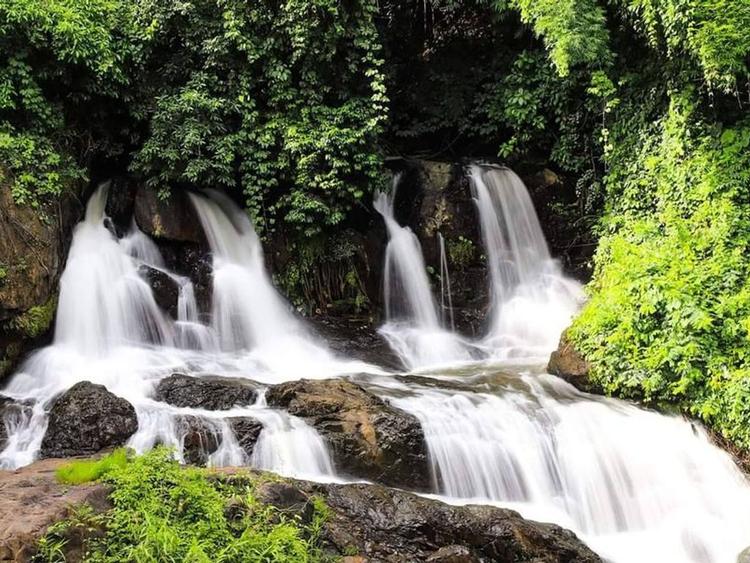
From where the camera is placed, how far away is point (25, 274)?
7.54 meters

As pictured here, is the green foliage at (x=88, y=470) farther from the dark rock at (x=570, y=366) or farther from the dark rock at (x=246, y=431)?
the dark rock at (x=570, y=366)

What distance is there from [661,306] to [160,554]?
6.35 metres

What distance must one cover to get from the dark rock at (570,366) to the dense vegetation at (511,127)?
0.14 metres

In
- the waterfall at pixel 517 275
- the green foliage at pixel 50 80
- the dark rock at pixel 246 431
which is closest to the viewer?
the dark rock at pixel 246 431

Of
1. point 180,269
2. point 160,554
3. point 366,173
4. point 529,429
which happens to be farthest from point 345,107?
point 160,554

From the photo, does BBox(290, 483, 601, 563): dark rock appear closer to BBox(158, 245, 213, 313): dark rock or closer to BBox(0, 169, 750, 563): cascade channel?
BBox(0, 169, 750, 563): cascade channel

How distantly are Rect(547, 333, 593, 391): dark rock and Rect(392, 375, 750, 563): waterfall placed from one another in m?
0.88

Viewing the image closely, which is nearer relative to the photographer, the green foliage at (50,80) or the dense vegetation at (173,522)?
the dense vegetation at (173,522)

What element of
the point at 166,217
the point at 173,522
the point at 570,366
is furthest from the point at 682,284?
the point at 166,217

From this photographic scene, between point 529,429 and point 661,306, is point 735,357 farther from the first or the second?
point 529,429

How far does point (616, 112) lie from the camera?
10695 millimetres

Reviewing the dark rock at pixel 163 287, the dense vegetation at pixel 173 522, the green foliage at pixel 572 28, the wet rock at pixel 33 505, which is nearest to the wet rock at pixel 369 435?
the dense vegetation at pixel 173 522

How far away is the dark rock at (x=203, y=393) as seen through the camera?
6.46m

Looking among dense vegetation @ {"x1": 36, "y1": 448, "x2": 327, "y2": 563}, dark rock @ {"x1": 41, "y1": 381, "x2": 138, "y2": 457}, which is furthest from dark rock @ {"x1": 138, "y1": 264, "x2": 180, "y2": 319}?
dense vegetation @ {"x1": 36, "y1": 448, "x2": 327, "y2": 563}
